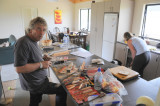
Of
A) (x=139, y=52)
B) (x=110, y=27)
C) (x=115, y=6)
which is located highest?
(x=115, y=6)

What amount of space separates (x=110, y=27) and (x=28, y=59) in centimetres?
297

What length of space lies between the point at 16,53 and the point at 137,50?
2.36 m

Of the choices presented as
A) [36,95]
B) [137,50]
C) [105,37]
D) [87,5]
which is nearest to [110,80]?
[36,95]

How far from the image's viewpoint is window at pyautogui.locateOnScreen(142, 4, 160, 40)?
3.32m

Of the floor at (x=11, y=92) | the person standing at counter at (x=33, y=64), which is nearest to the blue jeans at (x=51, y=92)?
the person standing at counter at (x=33, y=64)

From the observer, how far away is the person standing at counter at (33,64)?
1.26 metres

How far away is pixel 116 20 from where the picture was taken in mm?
3508

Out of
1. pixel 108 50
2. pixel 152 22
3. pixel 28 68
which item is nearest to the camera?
pixel 28 68

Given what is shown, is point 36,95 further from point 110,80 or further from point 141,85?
point 141,85

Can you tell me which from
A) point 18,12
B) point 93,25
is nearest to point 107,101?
point 93,25

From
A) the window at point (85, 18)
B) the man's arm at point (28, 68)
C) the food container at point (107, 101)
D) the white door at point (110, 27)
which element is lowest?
the food container at point (107, 101)

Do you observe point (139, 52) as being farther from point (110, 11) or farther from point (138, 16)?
point (110, 11)

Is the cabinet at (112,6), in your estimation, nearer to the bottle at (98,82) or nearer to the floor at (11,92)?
the floor at (11,92)

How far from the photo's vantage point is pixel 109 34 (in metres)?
3.86
